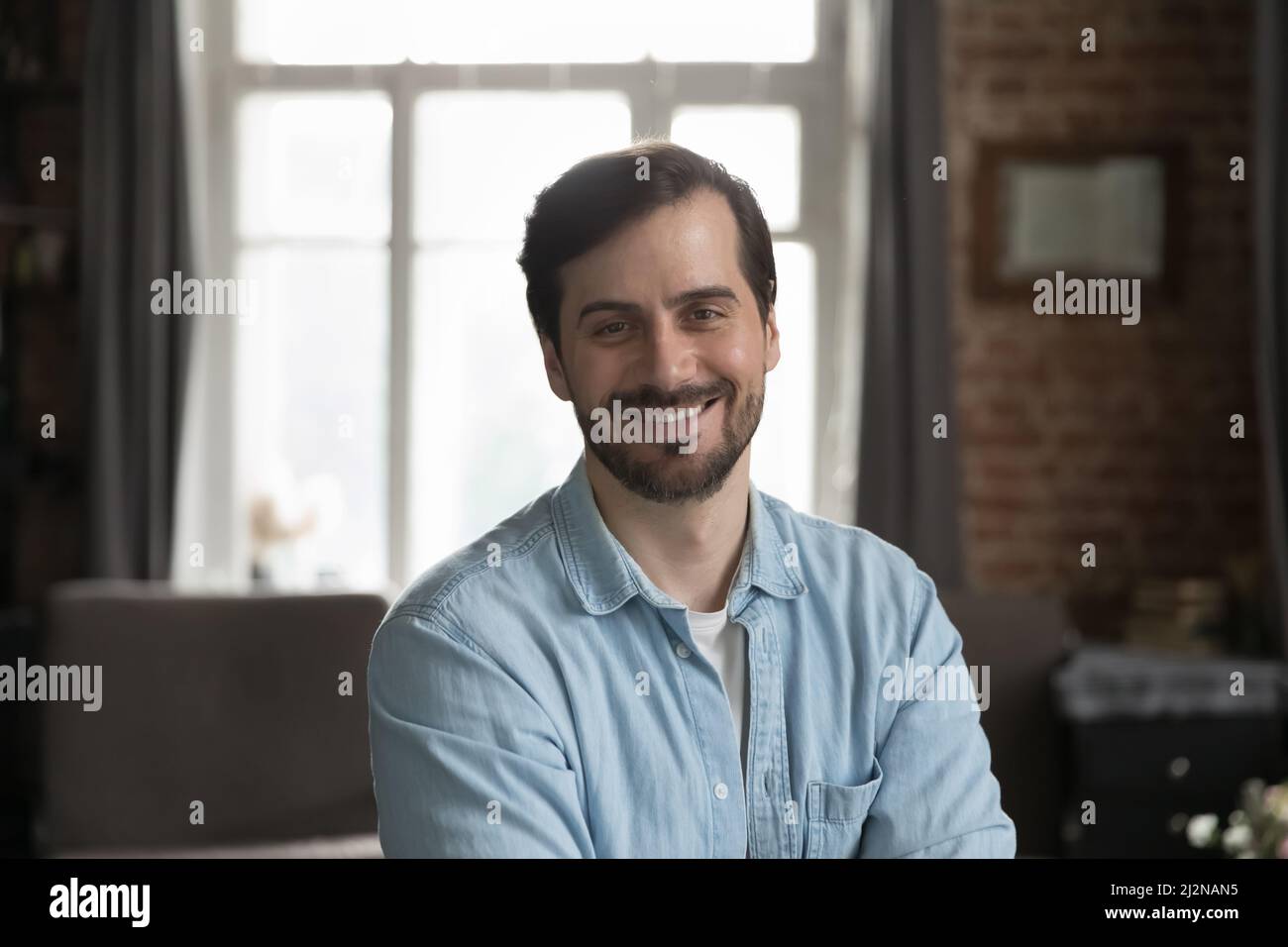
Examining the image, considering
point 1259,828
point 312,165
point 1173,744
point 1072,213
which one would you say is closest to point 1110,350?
point 1072,213

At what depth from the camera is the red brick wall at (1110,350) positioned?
229cm

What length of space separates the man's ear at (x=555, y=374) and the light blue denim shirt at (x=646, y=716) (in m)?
0.05

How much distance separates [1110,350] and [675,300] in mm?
1911

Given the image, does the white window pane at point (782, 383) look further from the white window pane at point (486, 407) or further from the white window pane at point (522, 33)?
the white window pane at point (522, 33)

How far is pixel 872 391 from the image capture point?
6.09ft

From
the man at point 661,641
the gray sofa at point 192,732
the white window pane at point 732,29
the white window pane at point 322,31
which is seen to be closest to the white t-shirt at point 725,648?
the man at point 661,641

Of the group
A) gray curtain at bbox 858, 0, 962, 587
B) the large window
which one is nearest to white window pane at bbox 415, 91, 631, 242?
the large window

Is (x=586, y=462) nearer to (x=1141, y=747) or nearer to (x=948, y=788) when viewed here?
(x=948, y=788)

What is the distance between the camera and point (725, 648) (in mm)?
687

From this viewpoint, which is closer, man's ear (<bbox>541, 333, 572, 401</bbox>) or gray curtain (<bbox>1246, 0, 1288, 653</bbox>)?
man's ear (<bbox>541, 333, 572, 401</bbox>)

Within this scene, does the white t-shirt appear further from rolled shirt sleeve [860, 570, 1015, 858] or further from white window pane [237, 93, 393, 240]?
white window pane [237, 93, 393, 240]

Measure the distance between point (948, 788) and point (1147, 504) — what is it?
1855mm

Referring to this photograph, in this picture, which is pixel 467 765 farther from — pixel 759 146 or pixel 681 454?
pixel 759 146

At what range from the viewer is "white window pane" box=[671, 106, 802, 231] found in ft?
2.23
